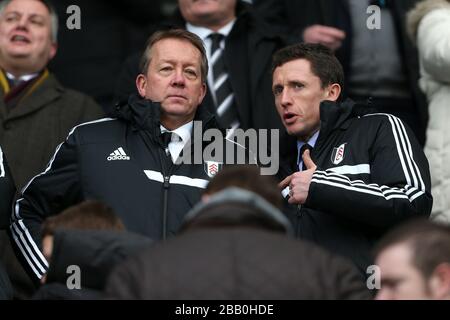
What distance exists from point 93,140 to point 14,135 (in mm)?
1175

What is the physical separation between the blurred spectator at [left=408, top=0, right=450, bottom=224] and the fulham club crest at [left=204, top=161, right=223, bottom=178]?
1.40 m

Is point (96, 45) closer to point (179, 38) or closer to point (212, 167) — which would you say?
point (179, 38)

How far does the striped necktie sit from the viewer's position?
29.2 ft

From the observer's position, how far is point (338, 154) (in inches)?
298

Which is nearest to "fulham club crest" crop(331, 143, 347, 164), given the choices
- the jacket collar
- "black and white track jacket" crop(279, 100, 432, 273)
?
"black and white track jacket" crop(279, 100, 432, 273)

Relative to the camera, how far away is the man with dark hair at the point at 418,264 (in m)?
5.37

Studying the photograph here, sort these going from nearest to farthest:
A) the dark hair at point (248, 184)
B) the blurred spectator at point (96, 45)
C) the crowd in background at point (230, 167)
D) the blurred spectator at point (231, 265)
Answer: the blurred spectator at point (231, 265) → the crowd in background at point (230, 167) → the dark hair at point (248, 184) → the blurred spectator at point (96, 45)

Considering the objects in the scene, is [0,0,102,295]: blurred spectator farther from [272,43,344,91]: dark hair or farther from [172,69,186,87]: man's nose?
[272,43,344,91]: dark hair

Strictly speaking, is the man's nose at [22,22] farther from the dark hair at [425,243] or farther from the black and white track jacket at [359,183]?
the dark hair at [425,243]

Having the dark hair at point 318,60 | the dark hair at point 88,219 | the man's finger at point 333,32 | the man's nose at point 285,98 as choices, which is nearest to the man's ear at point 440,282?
the dark hair at point 88,219

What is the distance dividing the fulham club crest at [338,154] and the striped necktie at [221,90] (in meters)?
1.35

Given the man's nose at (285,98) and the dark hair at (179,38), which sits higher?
the dark hair at (179,38)

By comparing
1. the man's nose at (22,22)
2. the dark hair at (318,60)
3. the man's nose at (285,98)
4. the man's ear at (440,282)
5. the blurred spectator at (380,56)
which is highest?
the man's nose at (22,22)
